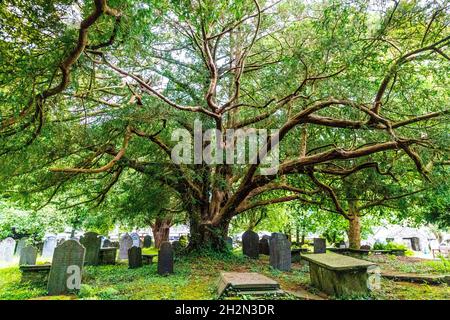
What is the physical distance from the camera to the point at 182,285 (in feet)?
20.1

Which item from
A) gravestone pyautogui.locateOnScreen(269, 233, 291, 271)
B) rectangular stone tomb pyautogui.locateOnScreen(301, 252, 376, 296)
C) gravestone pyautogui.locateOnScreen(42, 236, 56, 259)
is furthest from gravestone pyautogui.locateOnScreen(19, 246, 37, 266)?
rectangular stone tomb pyautogui.locateOnScreen(301, 252, 376, 296)

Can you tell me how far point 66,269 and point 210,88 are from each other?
5.19 metres

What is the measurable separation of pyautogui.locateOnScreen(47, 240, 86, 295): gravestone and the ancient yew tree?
6.49 ft

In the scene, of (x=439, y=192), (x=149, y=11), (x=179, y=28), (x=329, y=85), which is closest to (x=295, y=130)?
(x=329, y=85)

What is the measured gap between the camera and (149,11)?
3.61 meters

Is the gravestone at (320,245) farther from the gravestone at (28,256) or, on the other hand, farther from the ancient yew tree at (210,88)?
the gravestone at (28,256)

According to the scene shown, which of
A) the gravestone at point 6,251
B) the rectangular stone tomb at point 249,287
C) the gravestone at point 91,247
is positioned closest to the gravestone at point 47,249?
the gravestone at point 6,251

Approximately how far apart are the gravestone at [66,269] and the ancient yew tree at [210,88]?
1979 millimetres

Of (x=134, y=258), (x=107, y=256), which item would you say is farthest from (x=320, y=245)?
(x=107, y=256)

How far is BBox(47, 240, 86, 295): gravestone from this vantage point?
5965 millimetres

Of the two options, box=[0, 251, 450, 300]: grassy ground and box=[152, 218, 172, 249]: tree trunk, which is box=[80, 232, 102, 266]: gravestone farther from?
box=[152, 218, 172, 249]: tree trunk

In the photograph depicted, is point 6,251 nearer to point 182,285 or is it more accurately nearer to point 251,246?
point 251,246
